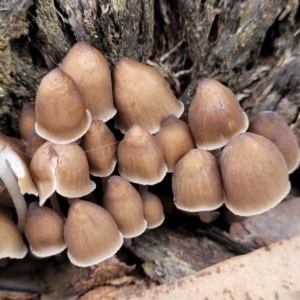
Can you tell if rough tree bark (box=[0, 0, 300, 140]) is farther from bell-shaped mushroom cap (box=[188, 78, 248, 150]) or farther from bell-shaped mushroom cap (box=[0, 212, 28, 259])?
bell-shaped mushroom cap (box=[0, 212, 28, 259])

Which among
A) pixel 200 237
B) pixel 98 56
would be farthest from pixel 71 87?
pixel 200 237

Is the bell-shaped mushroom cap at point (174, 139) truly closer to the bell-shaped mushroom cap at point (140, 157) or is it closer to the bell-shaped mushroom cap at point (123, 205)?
the bell-shaped mushroom cap at point (140, 157)

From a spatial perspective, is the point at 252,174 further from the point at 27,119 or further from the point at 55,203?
the point at 27,119

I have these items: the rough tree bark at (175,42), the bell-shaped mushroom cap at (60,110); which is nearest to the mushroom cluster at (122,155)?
the bell-shaped mushroom cap at (60,110)

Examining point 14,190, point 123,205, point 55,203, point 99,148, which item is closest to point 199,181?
point 123,205

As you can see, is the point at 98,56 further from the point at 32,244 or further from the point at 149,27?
the point at 32,244
